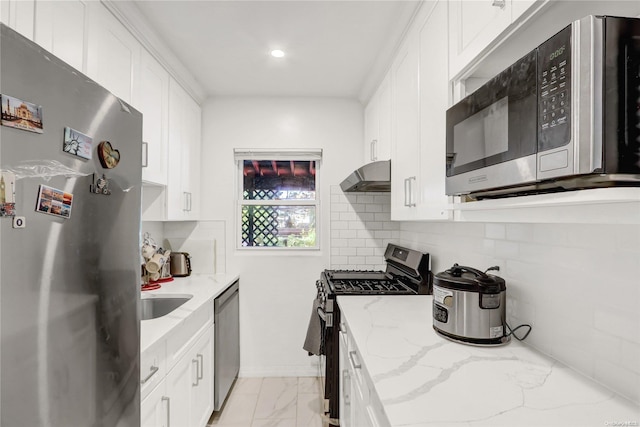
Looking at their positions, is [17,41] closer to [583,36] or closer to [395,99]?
[583,36]

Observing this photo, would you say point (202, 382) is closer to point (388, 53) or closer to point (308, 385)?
point (308, 385)

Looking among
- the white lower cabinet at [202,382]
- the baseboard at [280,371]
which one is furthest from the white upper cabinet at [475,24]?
the baseboard at [280,371]

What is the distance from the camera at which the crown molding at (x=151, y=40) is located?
64.5 inches

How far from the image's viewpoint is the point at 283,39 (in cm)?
205

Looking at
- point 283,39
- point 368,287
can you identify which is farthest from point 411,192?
point 283,39

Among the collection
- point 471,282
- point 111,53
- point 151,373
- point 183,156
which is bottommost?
point 151,373

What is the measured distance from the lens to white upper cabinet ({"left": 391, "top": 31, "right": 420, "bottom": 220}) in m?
1.72

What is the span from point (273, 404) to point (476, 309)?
198 centimetres

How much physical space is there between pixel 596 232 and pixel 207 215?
2.77 metres

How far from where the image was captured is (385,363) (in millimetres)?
1122

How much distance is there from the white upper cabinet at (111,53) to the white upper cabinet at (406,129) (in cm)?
150

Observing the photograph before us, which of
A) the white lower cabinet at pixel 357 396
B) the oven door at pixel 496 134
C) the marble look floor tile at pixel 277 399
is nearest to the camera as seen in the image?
the oven door at pixel 496 134

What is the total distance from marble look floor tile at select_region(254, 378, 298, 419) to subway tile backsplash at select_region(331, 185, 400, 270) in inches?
42.9

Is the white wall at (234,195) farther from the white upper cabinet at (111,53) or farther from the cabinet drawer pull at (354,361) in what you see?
the cabinet drawer pull at (354,361)
